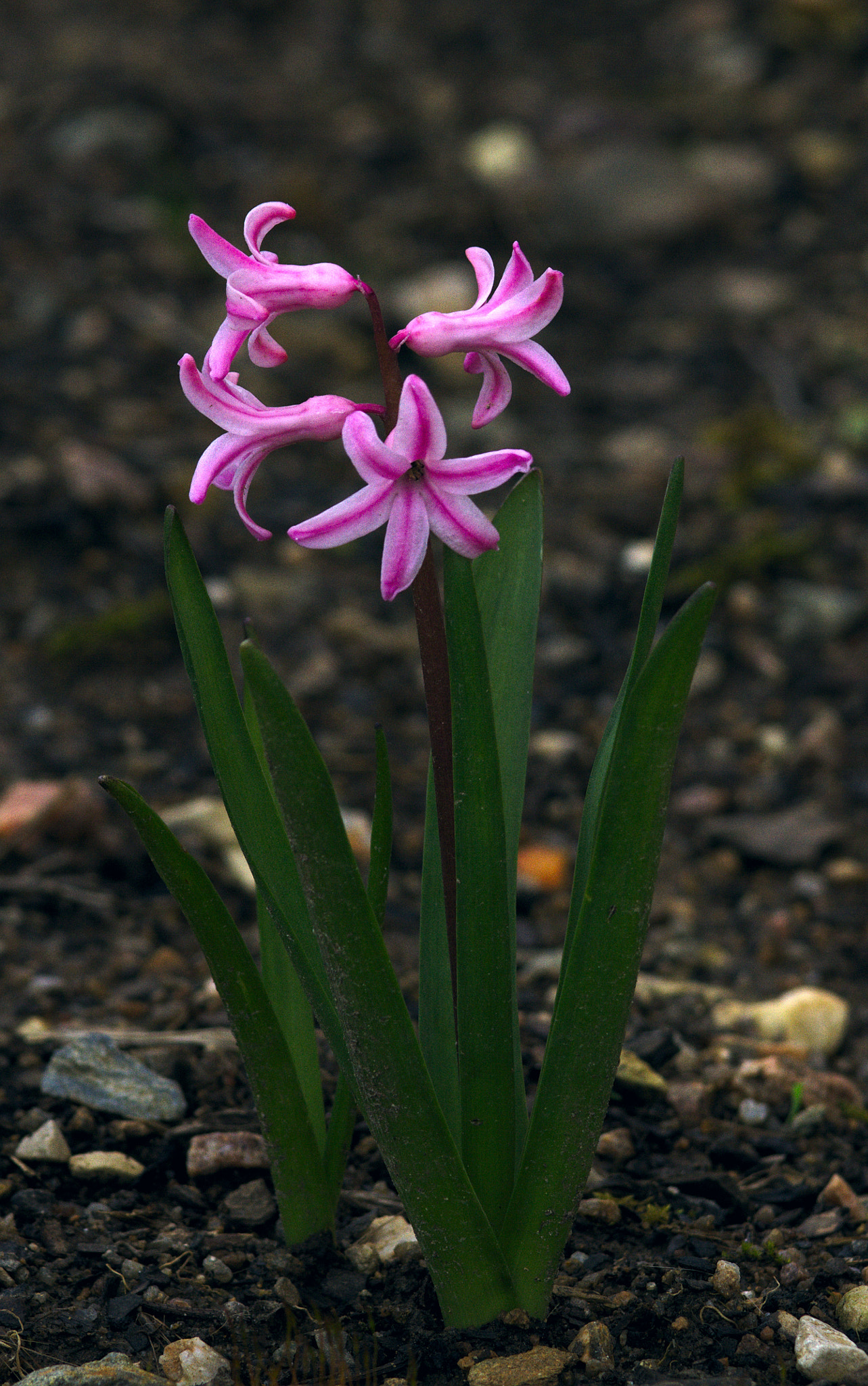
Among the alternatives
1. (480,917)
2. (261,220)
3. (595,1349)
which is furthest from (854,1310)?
(261,220)

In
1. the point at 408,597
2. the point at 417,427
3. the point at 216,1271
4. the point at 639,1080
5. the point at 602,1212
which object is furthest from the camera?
the point at 408,597

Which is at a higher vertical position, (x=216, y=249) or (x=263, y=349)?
(x=216, y=249)

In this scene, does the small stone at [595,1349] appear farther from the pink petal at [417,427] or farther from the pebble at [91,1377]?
the pink petal at [417,427]

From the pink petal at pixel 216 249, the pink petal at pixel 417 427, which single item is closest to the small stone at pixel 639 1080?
the pink petal at pixel 417 427

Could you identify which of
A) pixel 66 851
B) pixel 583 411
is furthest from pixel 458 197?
pixel 66 851

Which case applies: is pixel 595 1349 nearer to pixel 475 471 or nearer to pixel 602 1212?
pixel 602 1212

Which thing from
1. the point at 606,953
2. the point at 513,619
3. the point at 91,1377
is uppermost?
the point at 513,619

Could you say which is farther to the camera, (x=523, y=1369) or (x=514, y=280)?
(x=523, y=1369)

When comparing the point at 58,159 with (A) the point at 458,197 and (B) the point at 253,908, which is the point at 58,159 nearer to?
(A) the point at 458,197
